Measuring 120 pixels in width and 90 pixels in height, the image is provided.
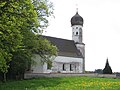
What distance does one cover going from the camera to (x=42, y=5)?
38.5m

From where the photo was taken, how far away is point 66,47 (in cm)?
7406

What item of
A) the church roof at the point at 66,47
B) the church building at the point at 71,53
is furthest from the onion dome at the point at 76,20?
the church roof at the point at 66,47

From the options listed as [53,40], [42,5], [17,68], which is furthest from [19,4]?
[53,40]

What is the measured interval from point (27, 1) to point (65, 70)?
4411 centimetres

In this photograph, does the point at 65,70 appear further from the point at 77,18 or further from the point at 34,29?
the point at 34,29

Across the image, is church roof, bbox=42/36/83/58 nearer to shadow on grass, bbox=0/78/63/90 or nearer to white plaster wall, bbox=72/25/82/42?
white plaster wall, bbox=72/25/82/42

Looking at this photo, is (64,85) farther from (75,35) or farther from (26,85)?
(75,35)

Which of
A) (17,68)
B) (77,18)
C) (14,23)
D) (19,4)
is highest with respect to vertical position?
(77,18)

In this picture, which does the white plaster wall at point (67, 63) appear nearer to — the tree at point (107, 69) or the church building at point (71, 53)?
the church building at point (71, 53)

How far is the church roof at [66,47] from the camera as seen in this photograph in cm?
7112

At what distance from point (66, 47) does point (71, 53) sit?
6.45 ft

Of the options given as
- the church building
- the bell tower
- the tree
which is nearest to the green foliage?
the church building

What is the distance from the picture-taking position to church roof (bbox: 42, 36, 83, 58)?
233 feet

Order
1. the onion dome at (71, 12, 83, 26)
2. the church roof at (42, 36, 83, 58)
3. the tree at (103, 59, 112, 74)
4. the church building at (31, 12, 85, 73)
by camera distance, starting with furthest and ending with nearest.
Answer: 1. the onion dome at (71, 12, 83, 26)
2. the church roof at (42, 36, 83, 58)
3. the church building at (31, 12, 85, 73)
4. the tree at (103, 59, 112, 74)
